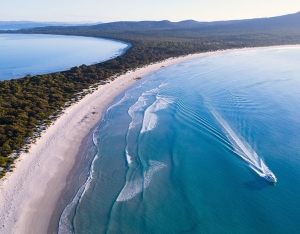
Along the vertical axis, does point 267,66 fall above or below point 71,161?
below

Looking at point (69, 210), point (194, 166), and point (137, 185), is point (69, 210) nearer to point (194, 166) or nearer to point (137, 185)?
point (137, 185)

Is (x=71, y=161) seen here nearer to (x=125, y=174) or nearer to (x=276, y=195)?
(x=125, y=174)

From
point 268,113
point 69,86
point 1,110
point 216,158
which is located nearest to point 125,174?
point 216,158

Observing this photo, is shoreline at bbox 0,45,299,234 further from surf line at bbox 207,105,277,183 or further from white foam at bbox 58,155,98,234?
surf line at bbox 207,105,277,183

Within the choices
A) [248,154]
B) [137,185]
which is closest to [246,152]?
[248,154]

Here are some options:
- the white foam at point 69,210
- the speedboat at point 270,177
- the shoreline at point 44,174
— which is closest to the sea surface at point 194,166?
the white foam at point 69,210
